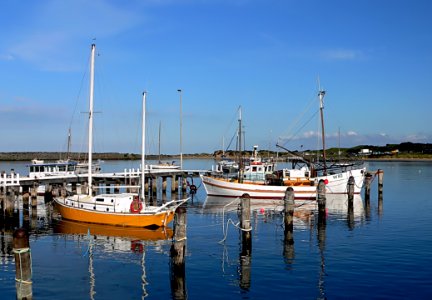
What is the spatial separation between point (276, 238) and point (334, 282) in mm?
9825

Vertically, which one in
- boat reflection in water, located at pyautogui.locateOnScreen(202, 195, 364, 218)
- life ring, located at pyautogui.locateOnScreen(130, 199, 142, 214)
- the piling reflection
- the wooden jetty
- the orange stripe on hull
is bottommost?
the piling reflection

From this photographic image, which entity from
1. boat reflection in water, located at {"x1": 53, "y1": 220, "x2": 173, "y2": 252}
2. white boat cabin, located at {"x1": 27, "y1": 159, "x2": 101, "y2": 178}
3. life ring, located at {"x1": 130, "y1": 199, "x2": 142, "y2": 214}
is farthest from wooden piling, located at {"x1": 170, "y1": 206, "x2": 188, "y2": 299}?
white boat cabin, located at {"x1": 27, "y1": 159, "x2": 101, "y2": 178}

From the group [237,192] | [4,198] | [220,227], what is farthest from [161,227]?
[237,192]

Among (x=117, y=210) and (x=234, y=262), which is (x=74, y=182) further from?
(x=234, y=262)

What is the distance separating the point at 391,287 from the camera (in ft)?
67.7

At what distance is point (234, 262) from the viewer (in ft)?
80.9

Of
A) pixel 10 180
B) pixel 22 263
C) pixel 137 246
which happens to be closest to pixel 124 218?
pixel 137 246

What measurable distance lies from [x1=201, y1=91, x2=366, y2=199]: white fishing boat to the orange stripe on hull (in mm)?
24085

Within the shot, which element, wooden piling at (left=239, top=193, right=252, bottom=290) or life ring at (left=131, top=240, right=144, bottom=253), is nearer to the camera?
wooden piling at (left=239, top=193, right=252, bottom=290)

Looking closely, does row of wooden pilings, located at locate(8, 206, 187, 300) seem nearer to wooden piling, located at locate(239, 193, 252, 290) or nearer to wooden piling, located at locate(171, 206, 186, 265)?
wooden piling, located at locate(171, 206, 186, 265)

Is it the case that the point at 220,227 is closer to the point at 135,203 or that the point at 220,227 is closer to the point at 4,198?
the point at 135,203

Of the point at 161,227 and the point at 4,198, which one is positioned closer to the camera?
the point at 161,227

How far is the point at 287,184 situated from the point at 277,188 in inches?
82.4

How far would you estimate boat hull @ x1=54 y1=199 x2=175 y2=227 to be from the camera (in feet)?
109
